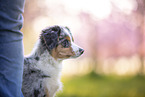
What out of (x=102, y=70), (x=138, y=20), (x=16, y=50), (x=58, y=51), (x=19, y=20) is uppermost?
(x=138, y=20)

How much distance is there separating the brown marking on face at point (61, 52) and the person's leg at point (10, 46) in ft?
3.16

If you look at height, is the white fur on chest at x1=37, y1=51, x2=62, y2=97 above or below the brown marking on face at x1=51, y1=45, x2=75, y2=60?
below

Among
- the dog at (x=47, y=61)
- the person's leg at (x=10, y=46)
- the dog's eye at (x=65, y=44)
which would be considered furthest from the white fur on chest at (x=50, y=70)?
the person's leg at (x=10, y=46)

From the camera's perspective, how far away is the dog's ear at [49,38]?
225 cm

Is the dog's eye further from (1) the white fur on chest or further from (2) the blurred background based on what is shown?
(2) the blurred background

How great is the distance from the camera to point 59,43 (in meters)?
2.32

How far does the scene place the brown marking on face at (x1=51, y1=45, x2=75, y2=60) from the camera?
2297 millimetres

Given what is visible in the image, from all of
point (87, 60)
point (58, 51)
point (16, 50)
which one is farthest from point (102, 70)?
point (16, 50)

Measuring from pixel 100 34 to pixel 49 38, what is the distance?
7.32 metres

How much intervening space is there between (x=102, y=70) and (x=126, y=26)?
264 centimetres

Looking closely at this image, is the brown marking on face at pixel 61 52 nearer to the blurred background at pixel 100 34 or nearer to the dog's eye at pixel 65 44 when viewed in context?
the dog's eye at pixel 65 44

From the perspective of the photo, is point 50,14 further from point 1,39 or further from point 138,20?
point 1,39

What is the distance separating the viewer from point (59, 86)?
7.21 ft

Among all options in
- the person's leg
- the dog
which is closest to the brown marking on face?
the dog
